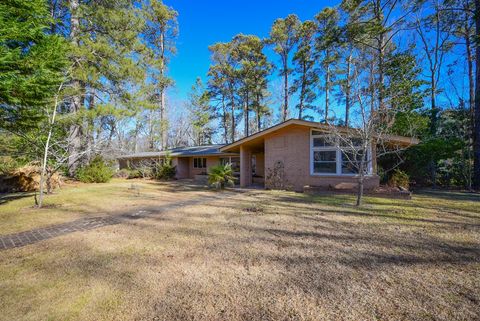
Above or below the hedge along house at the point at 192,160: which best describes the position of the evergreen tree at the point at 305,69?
above

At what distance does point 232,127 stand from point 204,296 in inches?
1092

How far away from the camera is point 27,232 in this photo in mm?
5441

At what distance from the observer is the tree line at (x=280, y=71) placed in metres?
7.70

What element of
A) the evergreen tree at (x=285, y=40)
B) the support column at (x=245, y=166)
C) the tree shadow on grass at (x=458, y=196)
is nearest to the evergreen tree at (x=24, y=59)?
the support column at (x=245, y=166)

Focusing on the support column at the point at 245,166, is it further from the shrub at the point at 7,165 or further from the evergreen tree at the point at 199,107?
the evergreen tree at the point at 199,107

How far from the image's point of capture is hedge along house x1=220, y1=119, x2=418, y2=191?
1079 cm

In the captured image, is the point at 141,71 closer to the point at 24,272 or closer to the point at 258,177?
the point at 258,177

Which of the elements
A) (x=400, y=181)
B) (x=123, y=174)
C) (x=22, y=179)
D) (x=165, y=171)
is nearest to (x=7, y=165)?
(x=22, y=179)

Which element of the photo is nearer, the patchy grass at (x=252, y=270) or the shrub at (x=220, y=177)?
the patchy grass at (x=252, y=270)

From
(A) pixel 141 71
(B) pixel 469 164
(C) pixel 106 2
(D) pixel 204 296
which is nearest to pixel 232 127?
(A) pixel 141 71

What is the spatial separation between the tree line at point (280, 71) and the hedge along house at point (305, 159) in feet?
5.76

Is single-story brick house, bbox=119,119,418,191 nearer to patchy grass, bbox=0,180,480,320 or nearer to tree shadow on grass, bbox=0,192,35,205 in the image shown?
patchy grass, bbox=0,180,480,320

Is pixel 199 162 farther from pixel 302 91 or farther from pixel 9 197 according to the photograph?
pixel 302 91

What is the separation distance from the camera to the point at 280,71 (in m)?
25.1
